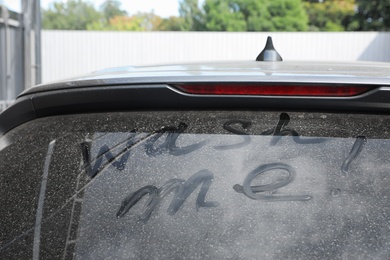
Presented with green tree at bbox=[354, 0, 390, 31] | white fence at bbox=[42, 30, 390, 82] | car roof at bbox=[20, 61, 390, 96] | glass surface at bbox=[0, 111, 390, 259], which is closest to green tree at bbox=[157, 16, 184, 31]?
green tree at bbox=[354, 0, 390, 31]

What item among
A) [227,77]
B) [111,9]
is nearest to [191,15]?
[111,9]

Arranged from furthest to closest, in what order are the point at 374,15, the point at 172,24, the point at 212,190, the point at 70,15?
the point at 70,15
the point at 172,24
the point at 374,15
the point at 212,190

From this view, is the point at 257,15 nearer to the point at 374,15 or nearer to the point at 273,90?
the point at 374,15

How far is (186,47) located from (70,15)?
44.3m

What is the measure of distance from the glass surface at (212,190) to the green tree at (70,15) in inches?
2434

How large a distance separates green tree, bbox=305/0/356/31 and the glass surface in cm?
5244

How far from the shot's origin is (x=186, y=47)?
21.4 m

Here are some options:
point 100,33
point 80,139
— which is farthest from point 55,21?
point 80,139

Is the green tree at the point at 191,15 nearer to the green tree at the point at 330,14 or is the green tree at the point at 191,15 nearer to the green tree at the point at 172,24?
the green tree at the point at 172,24

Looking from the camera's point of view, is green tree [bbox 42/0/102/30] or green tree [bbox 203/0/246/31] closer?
green tree [bbox 203/0/246/31]

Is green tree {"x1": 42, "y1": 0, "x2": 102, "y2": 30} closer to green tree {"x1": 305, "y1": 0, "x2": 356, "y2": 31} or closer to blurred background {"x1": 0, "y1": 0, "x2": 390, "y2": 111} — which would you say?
blurred background {"x1": 0, "y1": 0, "x2": 390, "y2": 111}

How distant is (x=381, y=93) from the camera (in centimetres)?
130

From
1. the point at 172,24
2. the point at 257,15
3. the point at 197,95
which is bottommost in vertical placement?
the point at 172,24

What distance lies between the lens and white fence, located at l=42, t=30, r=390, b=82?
2112cm
